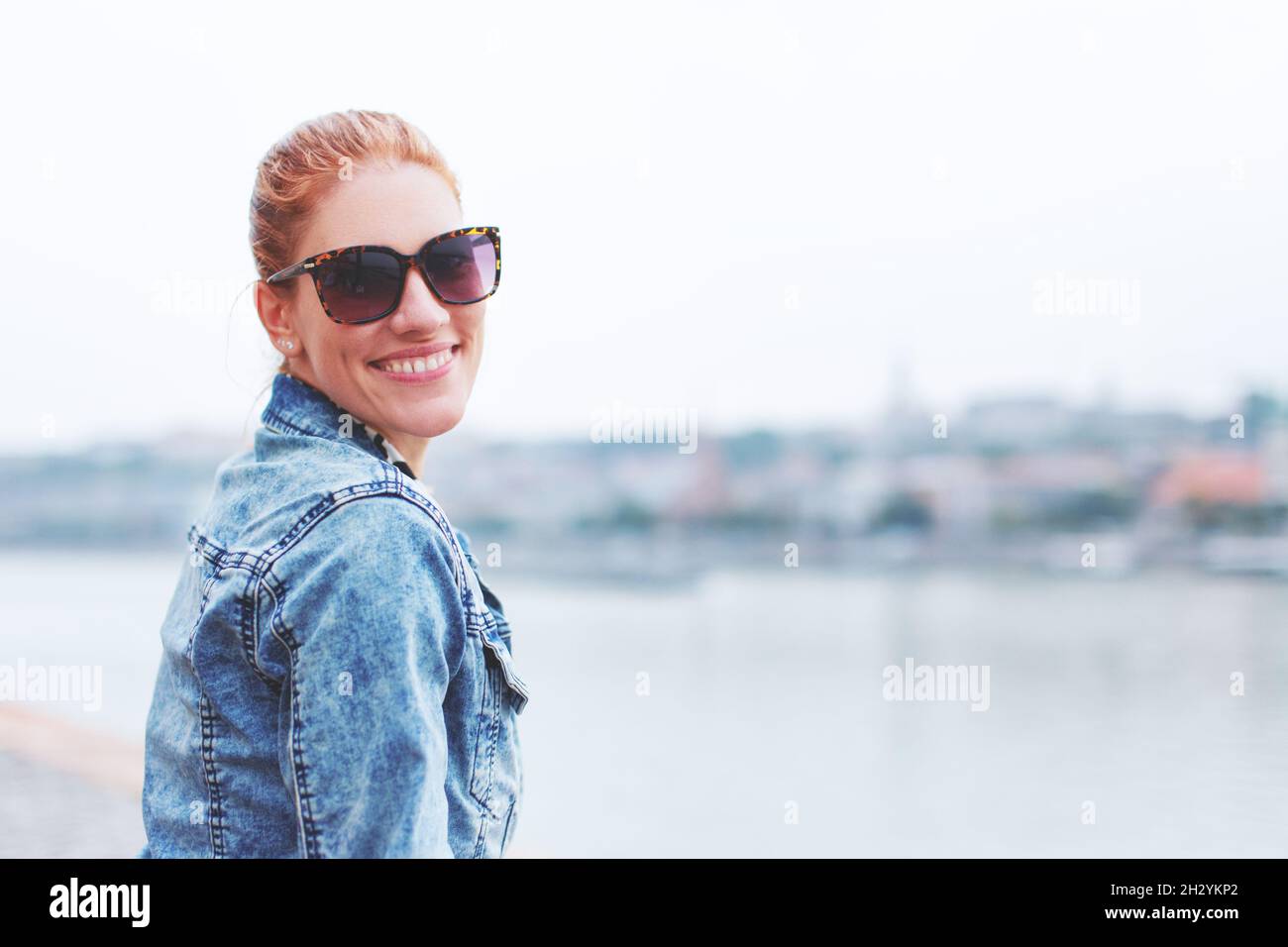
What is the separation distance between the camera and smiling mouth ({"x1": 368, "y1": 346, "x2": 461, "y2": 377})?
0.76 meters

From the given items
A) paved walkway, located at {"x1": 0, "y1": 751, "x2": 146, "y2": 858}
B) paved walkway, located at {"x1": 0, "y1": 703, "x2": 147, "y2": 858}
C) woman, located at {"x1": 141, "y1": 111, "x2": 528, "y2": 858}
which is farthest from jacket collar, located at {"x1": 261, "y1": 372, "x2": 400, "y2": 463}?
paved walkway, located at {"x1": 0, "y1": 751, "x2": 146, "y2": 858}

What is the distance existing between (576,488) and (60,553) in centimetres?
1035

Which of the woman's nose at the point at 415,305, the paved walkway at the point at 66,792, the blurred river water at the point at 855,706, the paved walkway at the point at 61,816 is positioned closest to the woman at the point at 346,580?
the woman's nose at the point at 415,305

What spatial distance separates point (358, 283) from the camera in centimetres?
74

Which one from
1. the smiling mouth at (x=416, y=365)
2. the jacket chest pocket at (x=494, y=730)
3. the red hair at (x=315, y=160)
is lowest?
the jacket chest pocket at (x=494, y=730)

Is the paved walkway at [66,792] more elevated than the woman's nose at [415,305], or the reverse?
the woman's nose at [415,305]

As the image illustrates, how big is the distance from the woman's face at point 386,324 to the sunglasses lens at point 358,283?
0.01 metres

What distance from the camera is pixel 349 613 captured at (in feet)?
1.86

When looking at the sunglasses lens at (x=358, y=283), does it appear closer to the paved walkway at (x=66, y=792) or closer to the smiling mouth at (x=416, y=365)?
the smiling mouth at (x=416, y=365)

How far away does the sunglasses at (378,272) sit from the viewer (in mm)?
734

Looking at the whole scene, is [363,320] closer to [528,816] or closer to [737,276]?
[528,816]

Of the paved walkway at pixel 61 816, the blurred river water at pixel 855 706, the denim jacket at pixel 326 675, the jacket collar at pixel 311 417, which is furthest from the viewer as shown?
the blurred river water at pixel 855 706

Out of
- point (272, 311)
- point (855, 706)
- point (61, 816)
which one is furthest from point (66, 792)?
point (855, 706)
